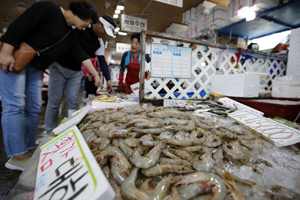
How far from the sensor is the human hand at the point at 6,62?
4.44 ft

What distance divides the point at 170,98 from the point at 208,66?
93 centimetres

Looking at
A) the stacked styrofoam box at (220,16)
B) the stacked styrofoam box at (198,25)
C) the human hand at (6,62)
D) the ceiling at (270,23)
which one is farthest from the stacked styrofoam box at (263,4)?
the human hand at (6,62)

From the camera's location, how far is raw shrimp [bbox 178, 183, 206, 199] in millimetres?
603

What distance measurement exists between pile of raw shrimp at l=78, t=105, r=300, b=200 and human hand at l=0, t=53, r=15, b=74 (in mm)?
1010

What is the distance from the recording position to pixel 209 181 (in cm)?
66

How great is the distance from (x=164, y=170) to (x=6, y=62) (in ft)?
5.73

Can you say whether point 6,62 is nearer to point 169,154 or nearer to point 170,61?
point 169,154

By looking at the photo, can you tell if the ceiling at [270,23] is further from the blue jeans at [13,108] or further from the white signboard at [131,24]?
the blue jeans at [13,108]

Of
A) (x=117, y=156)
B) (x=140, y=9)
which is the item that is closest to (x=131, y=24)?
(x=140, y=9)

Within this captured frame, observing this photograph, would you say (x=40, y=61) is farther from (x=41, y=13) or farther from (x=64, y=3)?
(x=64, y=3)

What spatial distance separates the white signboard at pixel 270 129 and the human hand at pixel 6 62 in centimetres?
235

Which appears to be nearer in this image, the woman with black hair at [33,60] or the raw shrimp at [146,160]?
the raw shrimp at [146,160]

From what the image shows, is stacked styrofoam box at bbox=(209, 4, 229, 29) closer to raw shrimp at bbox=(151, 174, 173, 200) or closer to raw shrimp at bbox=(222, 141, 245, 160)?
raw shrimp at bbox=(222, 141, 245, 160)

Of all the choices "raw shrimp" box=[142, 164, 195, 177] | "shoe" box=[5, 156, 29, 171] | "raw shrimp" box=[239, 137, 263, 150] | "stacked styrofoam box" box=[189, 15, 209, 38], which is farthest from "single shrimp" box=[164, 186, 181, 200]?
"stacked styrofoam box" box=[189, 15, 209, 38]
